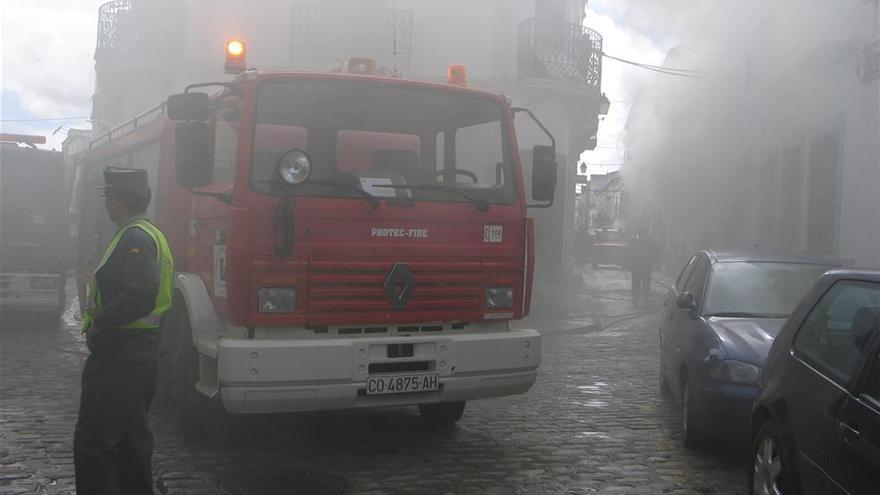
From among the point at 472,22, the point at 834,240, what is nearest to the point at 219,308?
the point at 834,240

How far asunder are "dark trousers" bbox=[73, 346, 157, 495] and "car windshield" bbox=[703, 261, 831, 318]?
4.00 meters

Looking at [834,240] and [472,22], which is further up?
[472,22]

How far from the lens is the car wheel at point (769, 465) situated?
3.64 metres

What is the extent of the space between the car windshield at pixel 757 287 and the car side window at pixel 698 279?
87mm

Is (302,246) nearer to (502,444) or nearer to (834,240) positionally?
(502,444)

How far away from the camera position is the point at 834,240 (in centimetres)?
1287

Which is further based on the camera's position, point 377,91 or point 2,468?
point 377,91

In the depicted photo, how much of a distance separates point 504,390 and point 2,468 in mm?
3072

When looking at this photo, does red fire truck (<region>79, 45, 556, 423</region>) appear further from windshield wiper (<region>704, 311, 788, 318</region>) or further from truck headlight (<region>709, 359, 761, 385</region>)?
windshield wiper (<region>704, 311, 788, 318</region>)

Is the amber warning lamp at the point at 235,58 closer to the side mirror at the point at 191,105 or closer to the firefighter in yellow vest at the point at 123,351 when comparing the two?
the side mirror at the point at 191,105

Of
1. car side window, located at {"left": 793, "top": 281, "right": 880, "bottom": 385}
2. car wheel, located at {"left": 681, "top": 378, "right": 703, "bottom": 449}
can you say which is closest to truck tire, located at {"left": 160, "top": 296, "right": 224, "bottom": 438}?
car wheel, located at {"left": 681, "top": 378, "right": 703, "bottom": 449}

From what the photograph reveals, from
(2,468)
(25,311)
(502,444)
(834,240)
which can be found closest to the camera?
(2,468)

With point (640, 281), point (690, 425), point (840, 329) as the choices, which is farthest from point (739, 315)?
point (640, 281)

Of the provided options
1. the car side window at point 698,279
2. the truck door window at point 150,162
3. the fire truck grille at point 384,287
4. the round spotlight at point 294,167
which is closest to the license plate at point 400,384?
the fire truck grille at point 384,287
